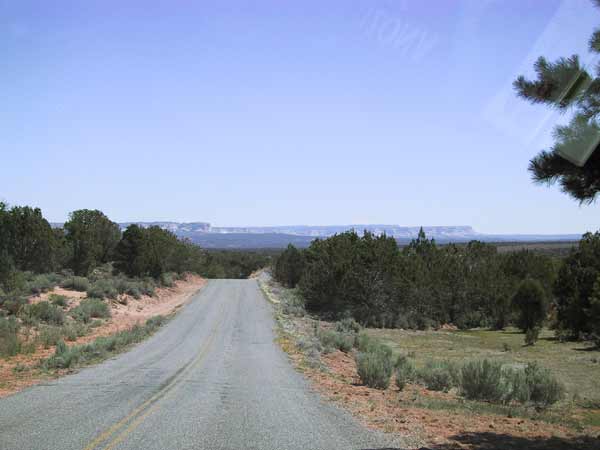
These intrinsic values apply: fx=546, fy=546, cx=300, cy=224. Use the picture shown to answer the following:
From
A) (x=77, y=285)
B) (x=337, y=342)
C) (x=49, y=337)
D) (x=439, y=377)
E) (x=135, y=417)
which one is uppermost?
(x=77, y=285)

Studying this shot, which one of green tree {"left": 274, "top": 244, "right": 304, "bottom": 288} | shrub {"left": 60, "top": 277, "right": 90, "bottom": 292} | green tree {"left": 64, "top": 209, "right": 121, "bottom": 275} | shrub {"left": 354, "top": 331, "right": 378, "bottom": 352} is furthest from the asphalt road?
green tree {"left": 274, "top": 244, "right": 304, "bottom": 288}

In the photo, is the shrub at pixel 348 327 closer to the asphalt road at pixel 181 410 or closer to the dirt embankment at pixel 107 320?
the dirt embankment at pixel 107 320

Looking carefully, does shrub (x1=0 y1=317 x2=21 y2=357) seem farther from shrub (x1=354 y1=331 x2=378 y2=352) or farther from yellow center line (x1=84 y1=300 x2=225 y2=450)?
shrub (x1=354 y1=331 x2=378 y2=352)

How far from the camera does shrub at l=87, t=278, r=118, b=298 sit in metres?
37.7

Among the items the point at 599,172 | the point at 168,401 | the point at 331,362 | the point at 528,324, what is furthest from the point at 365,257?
the point at 599,172

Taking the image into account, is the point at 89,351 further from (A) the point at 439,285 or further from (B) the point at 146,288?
(A) the point at 439,285

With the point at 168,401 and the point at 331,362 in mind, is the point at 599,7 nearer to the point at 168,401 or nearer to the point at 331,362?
the point at 168,401

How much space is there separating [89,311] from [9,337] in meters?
10.4

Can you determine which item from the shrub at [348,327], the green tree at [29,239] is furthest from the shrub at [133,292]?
the shrub at [348,327]

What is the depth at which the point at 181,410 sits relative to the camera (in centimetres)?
1024

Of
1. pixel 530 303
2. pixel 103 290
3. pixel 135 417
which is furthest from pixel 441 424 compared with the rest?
pixel 530 303

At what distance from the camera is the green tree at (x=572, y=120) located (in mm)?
7055

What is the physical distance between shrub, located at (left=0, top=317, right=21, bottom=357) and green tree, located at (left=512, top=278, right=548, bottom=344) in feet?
109

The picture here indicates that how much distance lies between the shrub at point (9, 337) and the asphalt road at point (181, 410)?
414cm
